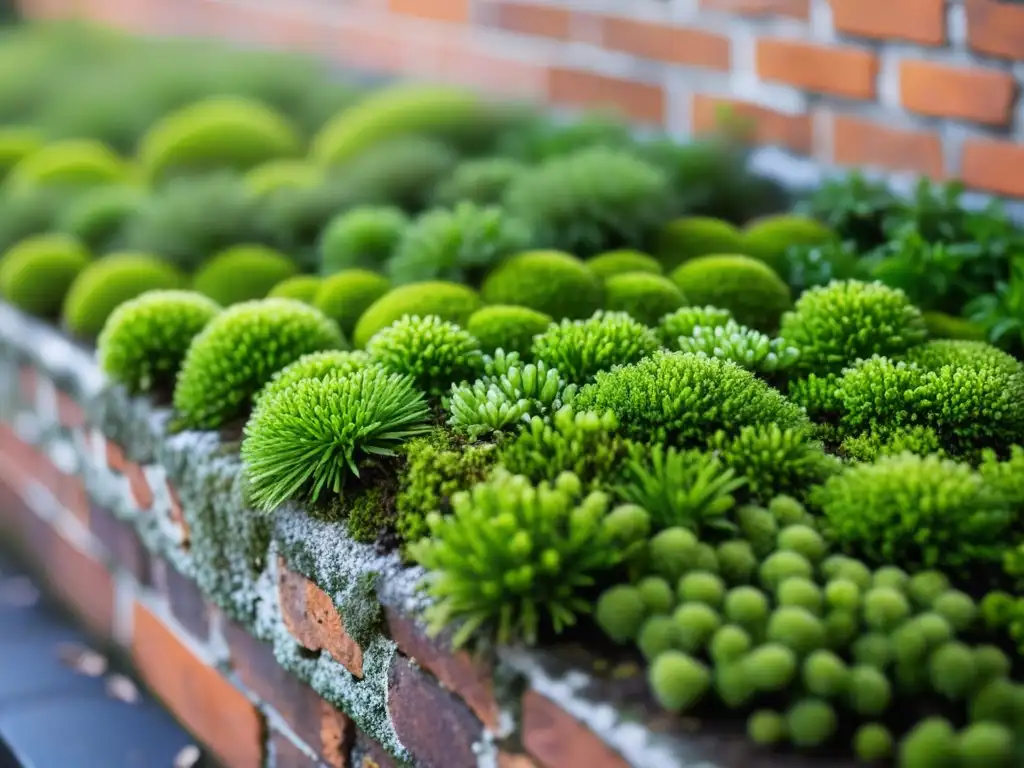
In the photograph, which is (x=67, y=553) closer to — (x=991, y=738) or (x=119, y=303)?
(x=119, y=303)

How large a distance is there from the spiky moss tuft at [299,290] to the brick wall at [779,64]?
0.97 m

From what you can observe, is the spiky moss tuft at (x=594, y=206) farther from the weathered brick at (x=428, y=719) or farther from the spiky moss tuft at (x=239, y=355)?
the weathered brick at (x=428, y=719)

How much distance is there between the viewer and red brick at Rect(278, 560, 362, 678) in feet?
4.17

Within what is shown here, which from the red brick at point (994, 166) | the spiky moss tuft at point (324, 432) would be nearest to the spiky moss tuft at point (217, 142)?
the spiky moss tuft at point (324, 432)

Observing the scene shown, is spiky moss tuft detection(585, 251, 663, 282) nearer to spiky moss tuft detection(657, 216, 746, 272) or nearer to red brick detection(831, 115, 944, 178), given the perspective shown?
spiky moss tuft detection(657, 216, 746, 272)

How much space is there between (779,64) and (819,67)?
10cm

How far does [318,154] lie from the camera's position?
8.04 feet

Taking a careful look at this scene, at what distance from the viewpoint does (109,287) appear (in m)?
1.90

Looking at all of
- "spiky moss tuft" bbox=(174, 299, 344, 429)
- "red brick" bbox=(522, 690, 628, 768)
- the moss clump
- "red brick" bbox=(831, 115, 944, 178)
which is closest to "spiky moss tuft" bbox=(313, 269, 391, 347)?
the moss clump

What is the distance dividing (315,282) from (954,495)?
1.08 m

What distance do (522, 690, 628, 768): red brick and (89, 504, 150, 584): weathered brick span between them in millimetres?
1024

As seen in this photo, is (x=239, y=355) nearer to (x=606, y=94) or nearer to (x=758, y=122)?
(x=758, y=122)

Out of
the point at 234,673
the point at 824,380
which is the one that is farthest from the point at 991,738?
the point at 234,673

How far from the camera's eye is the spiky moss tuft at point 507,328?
1444 millimetres
